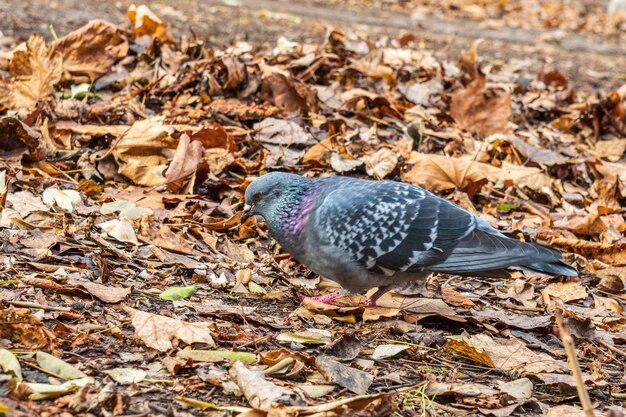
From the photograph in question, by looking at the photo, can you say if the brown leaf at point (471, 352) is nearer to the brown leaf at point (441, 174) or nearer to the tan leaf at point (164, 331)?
the tan leaf at point (164, 331)

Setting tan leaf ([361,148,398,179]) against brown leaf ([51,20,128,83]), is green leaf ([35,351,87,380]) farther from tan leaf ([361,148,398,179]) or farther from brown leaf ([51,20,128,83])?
brown leaf ([51,20,128,83])

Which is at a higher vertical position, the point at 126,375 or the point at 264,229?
the point at 126,375

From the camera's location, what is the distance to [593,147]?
736 centimetres

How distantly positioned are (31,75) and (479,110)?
336 cm

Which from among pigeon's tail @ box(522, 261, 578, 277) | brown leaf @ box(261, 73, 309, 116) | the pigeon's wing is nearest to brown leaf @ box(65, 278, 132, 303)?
the pigeon's wing

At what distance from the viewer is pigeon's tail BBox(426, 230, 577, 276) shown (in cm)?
418

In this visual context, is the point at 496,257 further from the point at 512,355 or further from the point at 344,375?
the point at 344,375

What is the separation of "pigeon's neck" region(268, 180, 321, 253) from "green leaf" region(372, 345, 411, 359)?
0.77m

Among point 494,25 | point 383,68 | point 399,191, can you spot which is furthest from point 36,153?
point 494,25

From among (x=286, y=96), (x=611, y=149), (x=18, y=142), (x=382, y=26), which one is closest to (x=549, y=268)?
(x=286, y=96)

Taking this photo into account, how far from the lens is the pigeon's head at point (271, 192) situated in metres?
4.43

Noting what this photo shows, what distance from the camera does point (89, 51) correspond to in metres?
6.78

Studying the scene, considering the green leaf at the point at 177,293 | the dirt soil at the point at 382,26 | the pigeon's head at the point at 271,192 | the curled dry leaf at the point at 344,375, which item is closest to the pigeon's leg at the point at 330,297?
the pigeon's head at the point at 271,192

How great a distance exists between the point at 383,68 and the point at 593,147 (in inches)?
73.6
